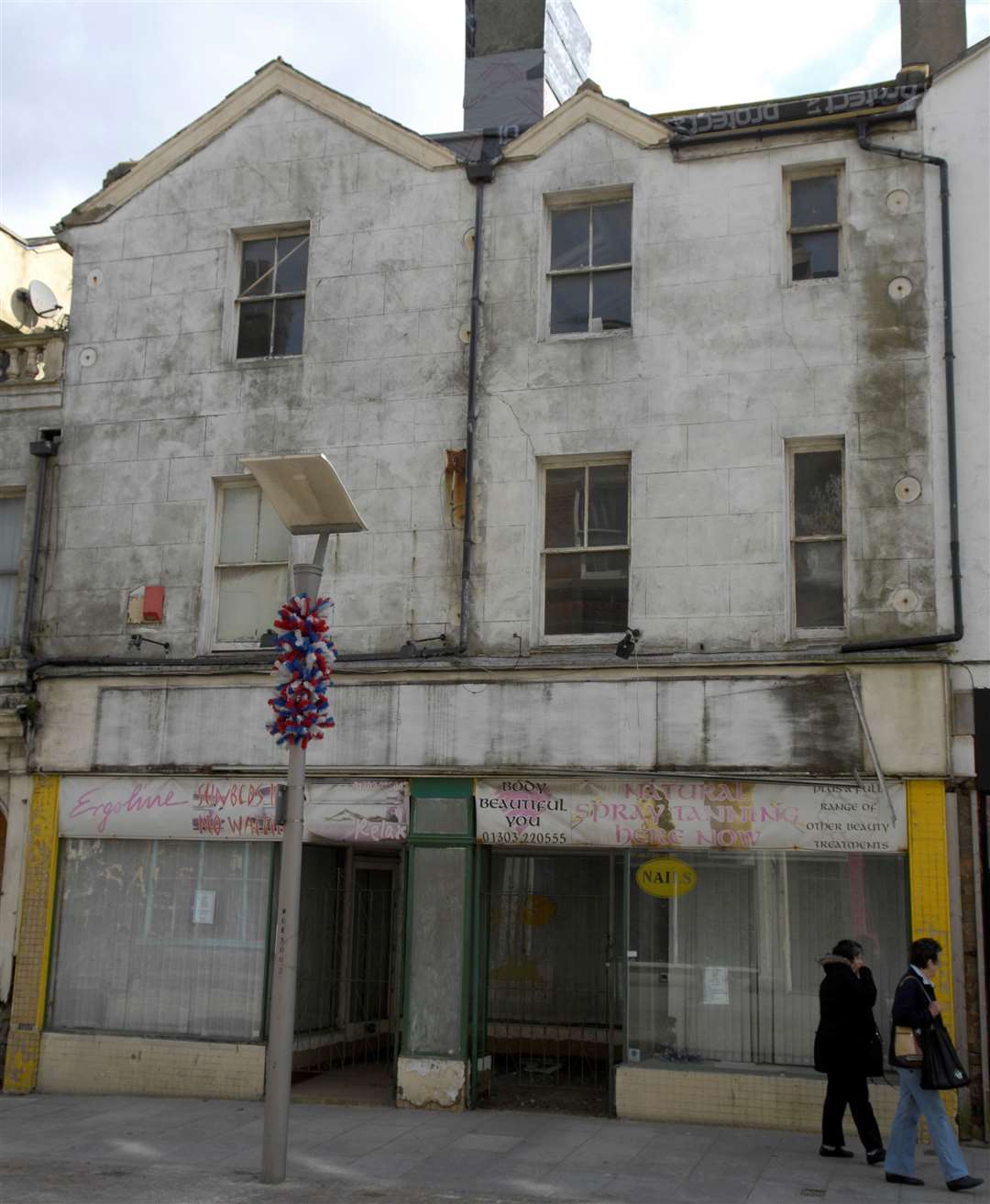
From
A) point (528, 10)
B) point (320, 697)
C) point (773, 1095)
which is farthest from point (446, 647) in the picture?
point (528, 10)

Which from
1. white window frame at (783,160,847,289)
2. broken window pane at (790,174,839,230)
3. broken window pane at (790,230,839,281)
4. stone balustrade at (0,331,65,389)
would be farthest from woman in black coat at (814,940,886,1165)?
stone balustrade at (0,331,65,389)

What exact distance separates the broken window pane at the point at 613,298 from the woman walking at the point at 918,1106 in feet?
22.6

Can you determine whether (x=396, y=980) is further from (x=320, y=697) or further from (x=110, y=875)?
(x=320, y=697)

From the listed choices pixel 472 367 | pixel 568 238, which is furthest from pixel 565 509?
pixel 568 238

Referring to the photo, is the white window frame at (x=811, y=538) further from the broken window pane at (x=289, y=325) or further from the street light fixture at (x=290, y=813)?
the broken window pane at (x=289, y=325)

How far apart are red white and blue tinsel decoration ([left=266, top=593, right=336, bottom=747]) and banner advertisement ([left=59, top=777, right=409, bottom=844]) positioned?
304cm

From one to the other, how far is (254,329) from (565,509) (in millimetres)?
4258

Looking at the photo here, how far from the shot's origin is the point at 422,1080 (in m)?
12.6

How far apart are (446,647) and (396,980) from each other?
13.6ft

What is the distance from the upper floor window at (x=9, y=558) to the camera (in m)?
15.2

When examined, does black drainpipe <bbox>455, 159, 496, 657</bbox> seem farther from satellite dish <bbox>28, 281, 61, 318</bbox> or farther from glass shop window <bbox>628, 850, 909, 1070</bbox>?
satellite dish <bbox>28, 281, 61, 318</bbox>

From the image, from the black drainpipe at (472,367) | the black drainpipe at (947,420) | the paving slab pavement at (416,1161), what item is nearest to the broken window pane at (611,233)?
the black drainpipe at (472,367)

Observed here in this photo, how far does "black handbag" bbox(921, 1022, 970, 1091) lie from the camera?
941 cm

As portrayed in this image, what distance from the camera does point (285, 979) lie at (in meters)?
9.90
